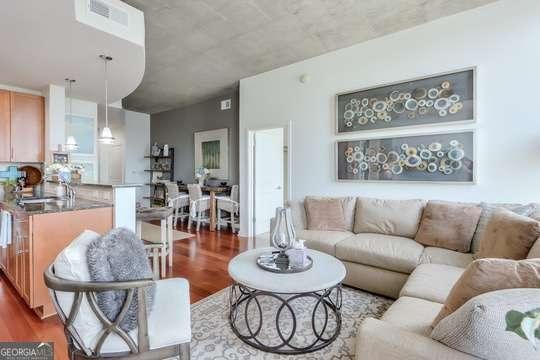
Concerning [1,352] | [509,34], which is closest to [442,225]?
[509,34]

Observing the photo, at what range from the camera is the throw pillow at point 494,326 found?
2.61 feet

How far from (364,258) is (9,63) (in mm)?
4295

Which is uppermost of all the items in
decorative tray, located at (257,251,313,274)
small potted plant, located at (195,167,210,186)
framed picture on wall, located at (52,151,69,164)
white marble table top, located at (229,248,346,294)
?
framed picture on wall, located at (52,151,69,164)

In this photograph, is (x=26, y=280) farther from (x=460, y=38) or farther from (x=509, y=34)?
(x=509, y=34)

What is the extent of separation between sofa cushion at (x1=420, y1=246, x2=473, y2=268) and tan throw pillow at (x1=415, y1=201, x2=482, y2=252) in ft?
0.31

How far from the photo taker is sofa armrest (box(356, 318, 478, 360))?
93cm

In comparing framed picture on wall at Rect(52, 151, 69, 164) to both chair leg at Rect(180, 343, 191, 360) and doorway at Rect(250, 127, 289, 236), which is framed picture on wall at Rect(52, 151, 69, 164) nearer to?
doorway at Rect(250, 127, 289, 236)

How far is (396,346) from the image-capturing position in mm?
1002

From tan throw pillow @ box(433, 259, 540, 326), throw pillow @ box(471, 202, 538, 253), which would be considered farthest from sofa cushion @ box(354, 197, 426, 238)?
tan throw pillow @ box(433, 259, 540, 326)

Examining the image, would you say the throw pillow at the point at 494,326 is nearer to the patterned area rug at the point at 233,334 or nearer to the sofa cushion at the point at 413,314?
the sofa cushion at the point at 413,314

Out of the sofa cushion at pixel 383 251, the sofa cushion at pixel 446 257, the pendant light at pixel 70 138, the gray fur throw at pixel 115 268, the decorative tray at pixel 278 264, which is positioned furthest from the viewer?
the pendant light at pixel 70 138

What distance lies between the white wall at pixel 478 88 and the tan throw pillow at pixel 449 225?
457 mm

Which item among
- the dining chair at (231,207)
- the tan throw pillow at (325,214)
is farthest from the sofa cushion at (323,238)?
the dining chair at (231,207)

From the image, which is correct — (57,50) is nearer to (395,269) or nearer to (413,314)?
(413,314)
